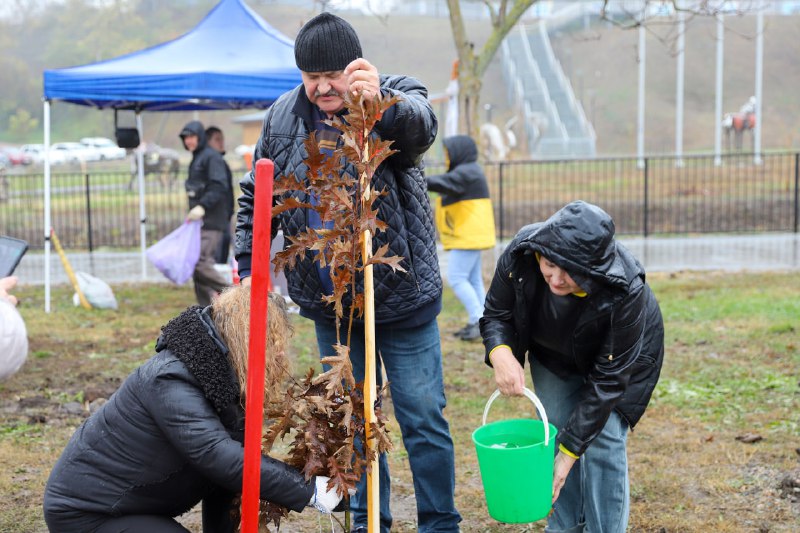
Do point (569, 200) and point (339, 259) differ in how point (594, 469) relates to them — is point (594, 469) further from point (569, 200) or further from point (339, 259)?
point (569, 200)

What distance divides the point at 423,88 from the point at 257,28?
23.0 feet

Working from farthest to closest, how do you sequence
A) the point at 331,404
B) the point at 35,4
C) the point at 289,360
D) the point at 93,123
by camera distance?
the point at 35,4 → the point at 93,123 → the point at 289,360 → the point at 331,404

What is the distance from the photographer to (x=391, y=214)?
→ 9.98 feet

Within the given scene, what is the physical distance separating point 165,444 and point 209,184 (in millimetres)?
6282

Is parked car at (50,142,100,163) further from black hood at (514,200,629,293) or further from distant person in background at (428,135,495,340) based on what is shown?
black hood at (514,200,629,293)

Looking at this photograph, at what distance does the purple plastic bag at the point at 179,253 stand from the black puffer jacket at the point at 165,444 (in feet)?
18.3

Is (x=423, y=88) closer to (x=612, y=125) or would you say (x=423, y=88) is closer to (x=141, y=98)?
(x=141, y=98)

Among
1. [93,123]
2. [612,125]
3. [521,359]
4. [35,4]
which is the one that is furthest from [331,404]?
[35,4]

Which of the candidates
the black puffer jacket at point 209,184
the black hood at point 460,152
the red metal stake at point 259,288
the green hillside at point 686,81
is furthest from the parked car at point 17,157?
the red metal stake at point 259,288

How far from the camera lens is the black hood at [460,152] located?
23.5 ft

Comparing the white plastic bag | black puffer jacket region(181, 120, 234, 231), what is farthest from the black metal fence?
black puffer jacket region(181, 120, 234, 231)

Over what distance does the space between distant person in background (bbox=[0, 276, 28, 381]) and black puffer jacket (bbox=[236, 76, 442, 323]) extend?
8.84 feet

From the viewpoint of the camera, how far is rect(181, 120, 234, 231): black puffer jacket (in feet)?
28.6

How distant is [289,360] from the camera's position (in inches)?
111
